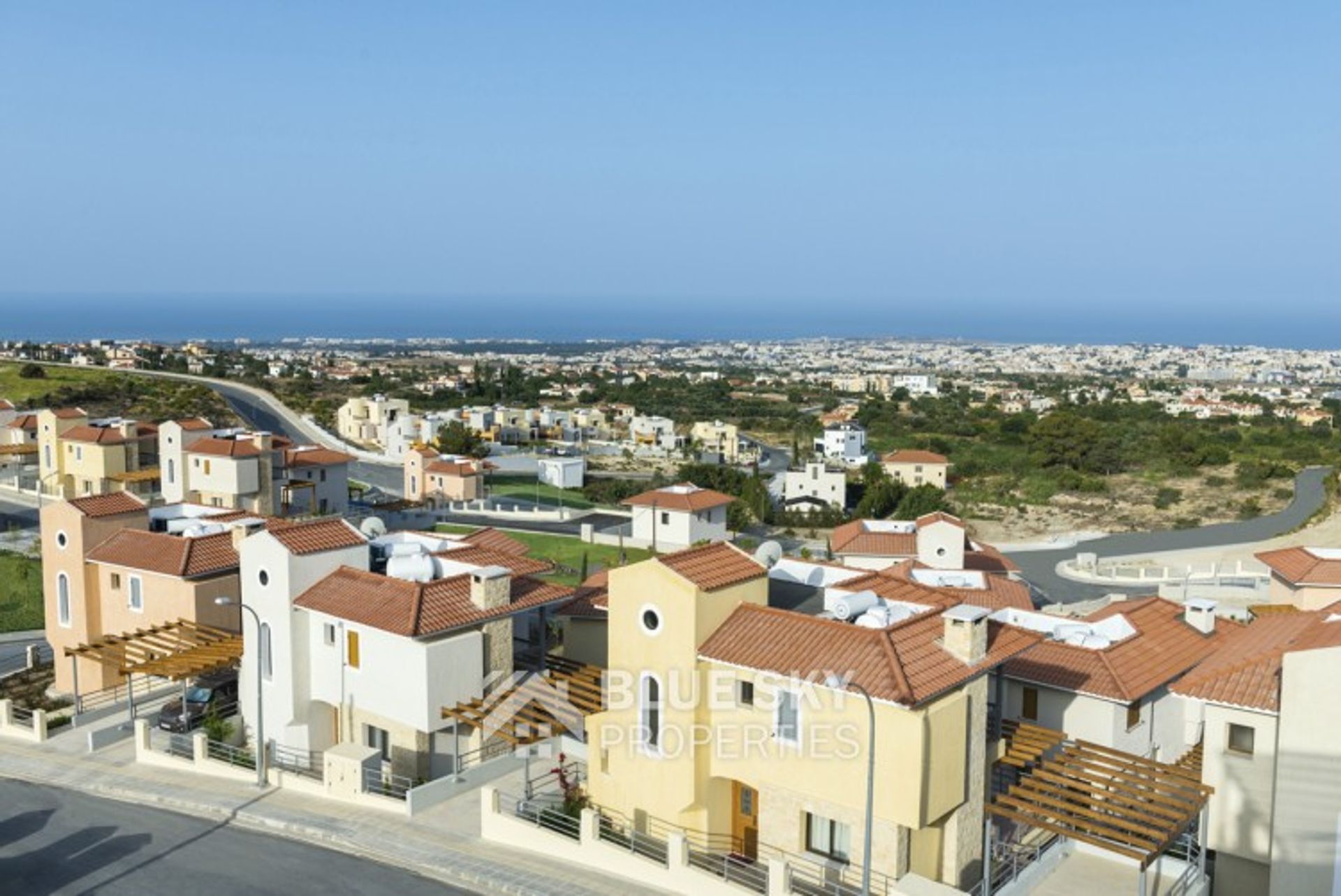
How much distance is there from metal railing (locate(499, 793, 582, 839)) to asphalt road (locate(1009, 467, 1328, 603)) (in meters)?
34.7

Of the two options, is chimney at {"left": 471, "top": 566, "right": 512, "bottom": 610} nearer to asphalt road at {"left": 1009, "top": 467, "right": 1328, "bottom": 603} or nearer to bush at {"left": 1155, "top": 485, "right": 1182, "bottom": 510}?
asphalt road at {"left": 1009, "top": 467, "right": 1328, "bottom": 603}

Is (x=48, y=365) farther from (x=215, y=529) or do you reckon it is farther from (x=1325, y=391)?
(x=1325, y=391)

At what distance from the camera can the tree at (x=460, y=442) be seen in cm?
9012

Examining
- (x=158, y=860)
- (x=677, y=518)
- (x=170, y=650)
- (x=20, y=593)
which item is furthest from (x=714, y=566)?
(x=677, y=518)

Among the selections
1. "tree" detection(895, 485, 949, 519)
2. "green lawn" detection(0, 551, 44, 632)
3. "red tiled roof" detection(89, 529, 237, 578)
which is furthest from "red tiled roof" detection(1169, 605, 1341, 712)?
"tree" detection(895, 485, 949, 519)

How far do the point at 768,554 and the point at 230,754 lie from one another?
1317 cm

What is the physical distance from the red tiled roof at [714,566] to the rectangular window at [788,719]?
7.86 feet

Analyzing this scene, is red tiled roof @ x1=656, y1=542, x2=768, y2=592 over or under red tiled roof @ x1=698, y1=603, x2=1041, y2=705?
over

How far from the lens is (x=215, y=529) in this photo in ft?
104

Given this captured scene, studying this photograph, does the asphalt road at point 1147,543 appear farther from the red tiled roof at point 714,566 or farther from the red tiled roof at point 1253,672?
the red tiled roof at point 714,566

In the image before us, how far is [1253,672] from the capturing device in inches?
771

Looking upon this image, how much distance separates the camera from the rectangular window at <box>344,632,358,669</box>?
2455 centimetres

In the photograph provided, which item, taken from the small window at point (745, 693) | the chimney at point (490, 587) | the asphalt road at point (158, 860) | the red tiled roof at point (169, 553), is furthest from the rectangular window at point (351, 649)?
the small window at point (745, 693)

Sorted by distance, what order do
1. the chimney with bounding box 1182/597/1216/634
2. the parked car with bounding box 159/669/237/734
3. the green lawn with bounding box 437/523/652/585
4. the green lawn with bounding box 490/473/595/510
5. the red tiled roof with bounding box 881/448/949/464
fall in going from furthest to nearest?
1. the red tiled roof with bounding box 881/448/949/464
2. the green lawn with bounding box 490/473/595/510
3. the green lawn with bounding box 437/523/652/585
4. the parked car with bounding box 159/669/237/734
5. the chimney with bounding box 1182/597/1216/634
